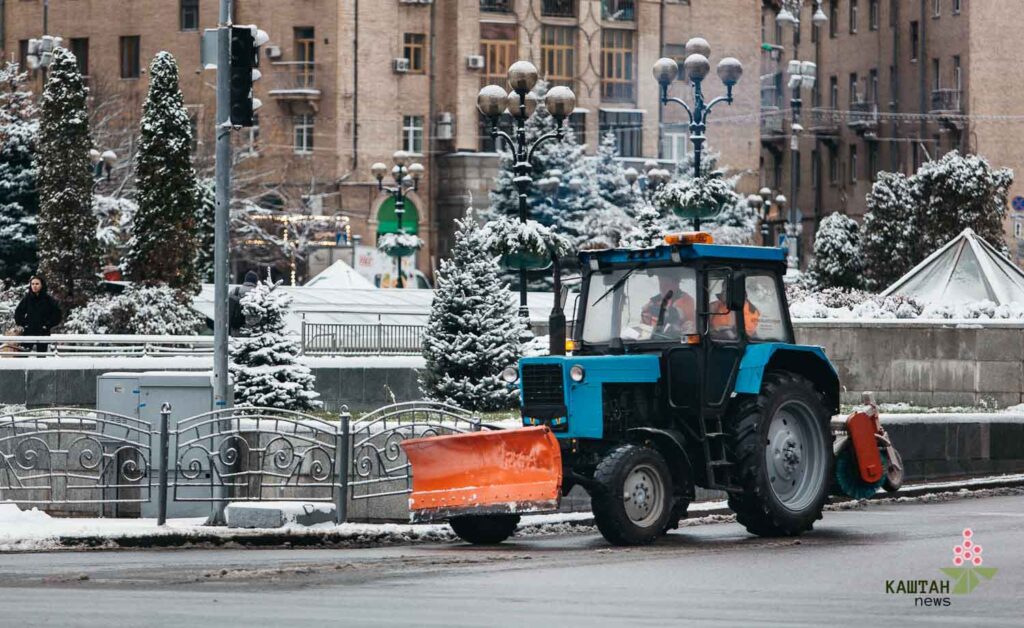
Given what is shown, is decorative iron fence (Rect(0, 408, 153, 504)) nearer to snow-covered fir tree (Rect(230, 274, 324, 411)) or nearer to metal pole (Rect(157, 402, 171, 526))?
metal pole (Rect(157, 402, 171, 526))

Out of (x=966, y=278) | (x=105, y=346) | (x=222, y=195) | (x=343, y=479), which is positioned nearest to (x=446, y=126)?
(x=105, y=346)

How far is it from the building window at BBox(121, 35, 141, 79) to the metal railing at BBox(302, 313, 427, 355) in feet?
136

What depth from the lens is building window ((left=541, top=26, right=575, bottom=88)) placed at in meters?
76.2

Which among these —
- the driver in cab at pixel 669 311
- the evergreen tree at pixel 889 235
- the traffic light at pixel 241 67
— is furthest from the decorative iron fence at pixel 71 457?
the evergreen tree at pixel 889 235

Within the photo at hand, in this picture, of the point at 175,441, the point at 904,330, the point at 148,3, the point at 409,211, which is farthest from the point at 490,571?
the point at 148,3

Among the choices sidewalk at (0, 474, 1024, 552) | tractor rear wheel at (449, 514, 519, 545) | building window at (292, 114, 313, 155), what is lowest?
sidewalk at (0, 474, 1024, 552)

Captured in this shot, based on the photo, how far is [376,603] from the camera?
1195 centimetres

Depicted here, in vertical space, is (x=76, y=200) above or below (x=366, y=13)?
below

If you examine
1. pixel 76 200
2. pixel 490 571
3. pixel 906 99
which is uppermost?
pixel 906 99

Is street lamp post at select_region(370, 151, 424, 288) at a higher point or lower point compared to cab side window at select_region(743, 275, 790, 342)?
higher

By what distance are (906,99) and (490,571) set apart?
68929mm

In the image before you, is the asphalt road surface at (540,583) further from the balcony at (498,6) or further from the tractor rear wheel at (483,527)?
the balcony at (498,6)

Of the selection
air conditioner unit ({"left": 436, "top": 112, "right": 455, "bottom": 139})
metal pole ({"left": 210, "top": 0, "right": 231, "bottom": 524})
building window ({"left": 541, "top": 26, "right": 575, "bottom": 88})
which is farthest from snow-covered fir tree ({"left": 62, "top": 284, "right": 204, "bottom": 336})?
building window ({"left": 541, "top": 26, "right": 575, "bottom": 88})

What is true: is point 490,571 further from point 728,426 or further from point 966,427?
point 966,427
